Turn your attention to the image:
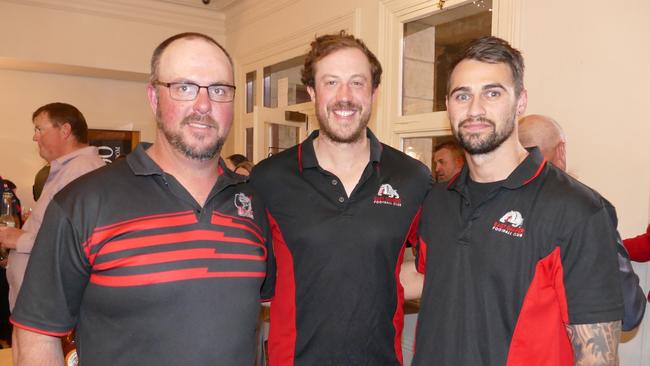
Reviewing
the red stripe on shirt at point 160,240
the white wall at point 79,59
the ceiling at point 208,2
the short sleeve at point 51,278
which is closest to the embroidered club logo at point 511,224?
the red stripe on shirt at point 160,240

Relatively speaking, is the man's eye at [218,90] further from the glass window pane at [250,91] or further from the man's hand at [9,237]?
the glass window pane at [250,91]

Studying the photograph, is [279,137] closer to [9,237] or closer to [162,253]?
[9,237]

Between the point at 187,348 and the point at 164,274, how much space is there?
0.20 meters

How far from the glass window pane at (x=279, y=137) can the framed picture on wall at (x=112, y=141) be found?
2.39 metres

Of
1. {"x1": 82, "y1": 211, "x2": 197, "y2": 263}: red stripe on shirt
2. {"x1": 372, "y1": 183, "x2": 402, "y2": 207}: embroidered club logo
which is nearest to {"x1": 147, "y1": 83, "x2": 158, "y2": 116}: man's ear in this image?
{"x1": 82, "y1": 211, "x2": 197, "y2": 263}: red stripe on shirt

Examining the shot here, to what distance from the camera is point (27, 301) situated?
4.28 feet

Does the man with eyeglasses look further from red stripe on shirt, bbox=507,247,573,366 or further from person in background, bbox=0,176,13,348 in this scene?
person in background, bbox=0,176,13,348

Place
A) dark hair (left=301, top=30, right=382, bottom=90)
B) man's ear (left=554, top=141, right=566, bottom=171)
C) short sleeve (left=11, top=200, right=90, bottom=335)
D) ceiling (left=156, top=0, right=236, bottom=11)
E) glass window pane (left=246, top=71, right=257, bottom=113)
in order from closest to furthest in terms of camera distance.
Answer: short sleeve (left=11, top=200, right=90, bottom=335), dark hair (left=301, top=30, right=382, bottom=90), man's ear (left=554, top=141, right=566, bottom=171), ceiling (left=156, top=0, right=236, bottom=11), glass window pane (left=246, top=71, right=257, bottom=113)

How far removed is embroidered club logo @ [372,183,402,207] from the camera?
6.05 ft

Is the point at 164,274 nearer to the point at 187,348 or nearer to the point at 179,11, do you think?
the point at 187,348

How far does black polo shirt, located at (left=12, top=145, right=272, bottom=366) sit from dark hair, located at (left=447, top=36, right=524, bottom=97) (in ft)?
3.00

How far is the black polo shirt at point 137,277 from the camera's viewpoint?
131 cm

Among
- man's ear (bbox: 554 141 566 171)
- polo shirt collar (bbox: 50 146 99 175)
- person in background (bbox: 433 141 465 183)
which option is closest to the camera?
man's ear (bbox: 554 141 566 171)

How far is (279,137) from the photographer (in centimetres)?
573
